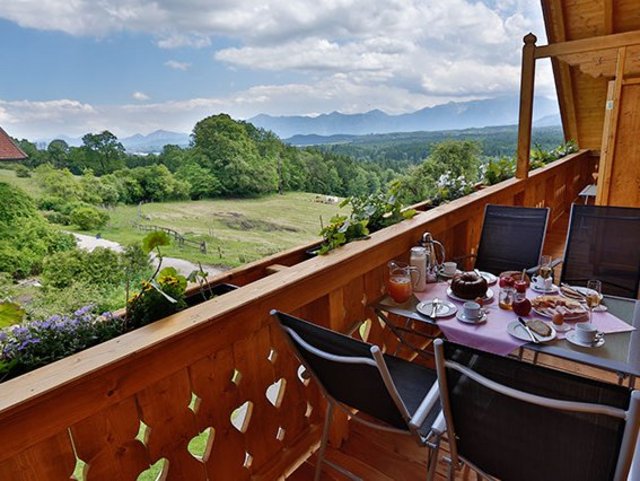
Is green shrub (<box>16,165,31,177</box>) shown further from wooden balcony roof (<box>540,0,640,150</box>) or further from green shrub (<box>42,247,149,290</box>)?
wooden balcony roof (<box>540,0,640,150</box>)

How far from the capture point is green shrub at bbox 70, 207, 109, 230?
203cm

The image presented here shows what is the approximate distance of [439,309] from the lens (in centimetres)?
192

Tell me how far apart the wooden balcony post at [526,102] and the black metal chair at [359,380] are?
12.1 ft

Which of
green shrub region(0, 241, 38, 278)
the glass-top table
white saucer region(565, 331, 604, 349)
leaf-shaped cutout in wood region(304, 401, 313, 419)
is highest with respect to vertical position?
green shrub region(0, 241, 38, 278)

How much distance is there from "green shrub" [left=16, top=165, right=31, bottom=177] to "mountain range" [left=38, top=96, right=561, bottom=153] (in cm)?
25

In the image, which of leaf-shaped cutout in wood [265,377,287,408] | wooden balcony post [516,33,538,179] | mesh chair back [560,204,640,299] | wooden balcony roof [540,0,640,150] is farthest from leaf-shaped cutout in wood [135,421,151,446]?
wooden balcony roof [540,0,640,150]

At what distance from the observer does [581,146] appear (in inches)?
335

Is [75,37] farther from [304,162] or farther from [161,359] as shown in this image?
[161,359]

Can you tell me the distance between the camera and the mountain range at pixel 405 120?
10.2ft

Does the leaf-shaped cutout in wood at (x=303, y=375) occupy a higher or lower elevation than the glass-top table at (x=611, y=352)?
lower

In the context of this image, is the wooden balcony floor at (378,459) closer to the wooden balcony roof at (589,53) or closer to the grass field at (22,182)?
the grass field at (22,182)

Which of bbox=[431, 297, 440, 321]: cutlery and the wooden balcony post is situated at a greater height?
the wooden balcony post

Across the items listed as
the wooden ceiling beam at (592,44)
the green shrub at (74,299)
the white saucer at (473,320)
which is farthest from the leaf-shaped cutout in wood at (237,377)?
the wooden ceiling beam at (592,44)

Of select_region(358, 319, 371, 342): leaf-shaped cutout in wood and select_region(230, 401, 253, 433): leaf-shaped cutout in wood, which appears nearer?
select_region(230, 401, 253, 433): leaf-shaped cutout in wood
